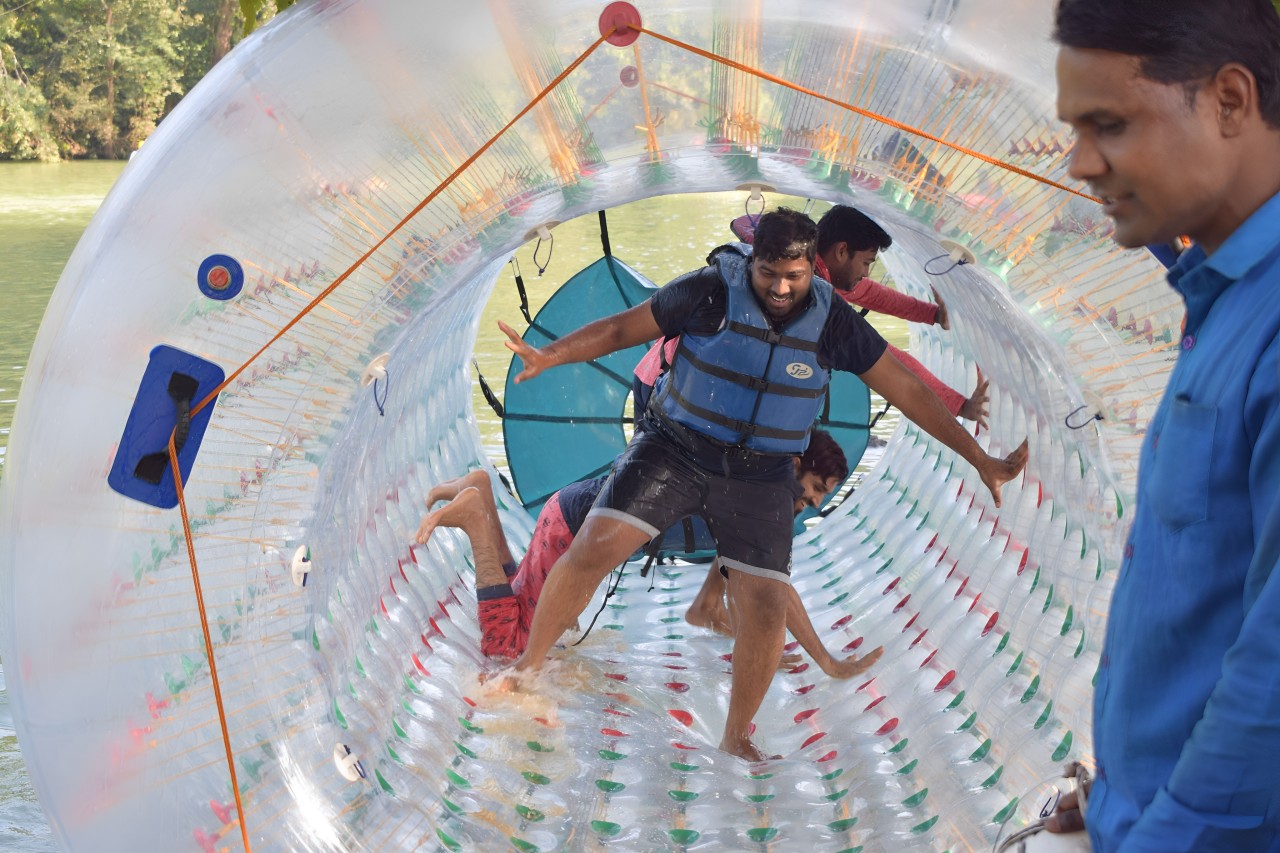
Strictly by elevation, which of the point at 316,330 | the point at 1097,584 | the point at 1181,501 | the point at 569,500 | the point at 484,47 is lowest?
the point at 569,500

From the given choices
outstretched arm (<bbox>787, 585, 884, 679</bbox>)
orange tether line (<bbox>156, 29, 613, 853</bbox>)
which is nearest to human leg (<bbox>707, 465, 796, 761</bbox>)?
outstretched arm (<bbox>787, 585, 884, 679</bbox>)

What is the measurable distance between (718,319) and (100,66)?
972 inches

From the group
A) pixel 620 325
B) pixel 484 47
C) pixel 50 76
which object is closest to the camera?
pixel 484 47

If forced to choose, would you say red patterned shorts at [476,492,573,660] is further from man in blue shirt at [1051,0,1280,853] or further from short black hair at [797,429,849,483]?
man in blue shirt at [1051,0,1280,853]

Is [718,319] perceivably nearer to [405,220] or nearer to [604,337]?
[604,337]

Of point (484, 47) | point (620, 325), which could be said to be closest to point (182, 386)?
point (484, 47)

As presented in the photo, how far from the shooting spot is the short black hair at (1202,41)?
1022 millimetres

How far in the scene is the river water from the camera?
→ 3.02 meters

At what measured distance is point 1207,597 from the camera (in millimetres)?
1030

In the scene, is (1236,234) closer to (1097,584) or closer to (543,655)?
(1097,584)

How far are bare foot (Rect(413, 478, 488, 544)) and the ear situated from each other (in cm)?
257

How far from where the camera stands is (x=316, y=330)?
2.15 metres

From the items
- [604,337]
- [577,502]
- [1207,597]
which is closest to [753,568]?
[577,502]

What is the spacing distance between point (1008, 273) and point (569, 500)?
58.8 inches
